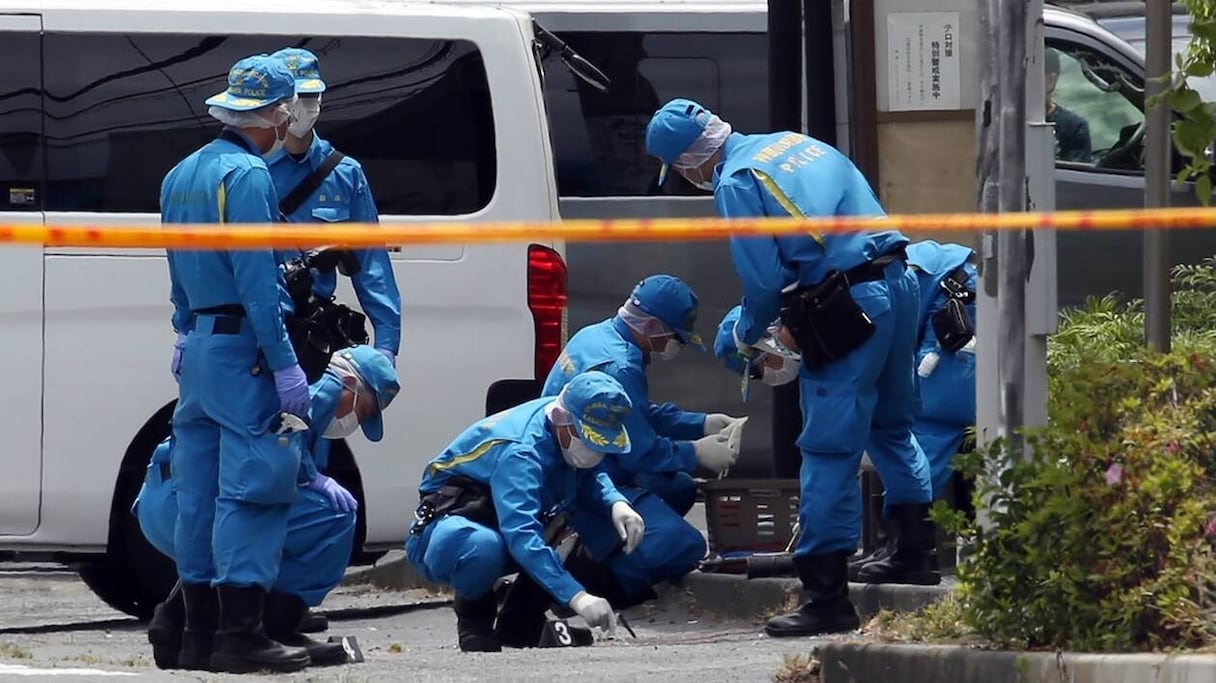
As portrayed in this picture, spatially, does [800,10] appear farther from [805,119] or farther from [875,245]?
[875,245]

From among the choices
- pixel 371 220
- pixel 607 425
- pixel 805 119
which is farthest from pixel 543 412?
pixel 805 119

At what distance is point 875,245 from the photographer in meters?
6.65

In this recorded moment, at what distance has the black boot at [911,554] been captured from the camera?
7.16 meters

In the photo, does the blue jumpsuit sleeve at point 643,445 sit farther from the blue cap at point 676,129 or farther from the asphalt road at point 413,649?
the blue cap at point 676,129

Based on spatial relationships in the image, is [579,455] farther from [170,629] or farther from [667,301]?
[170,629]

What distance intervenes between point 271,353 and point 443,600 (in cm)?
278

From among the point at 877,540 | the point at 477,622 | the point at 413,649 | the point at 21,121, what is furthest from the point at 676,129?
the point at 21,121

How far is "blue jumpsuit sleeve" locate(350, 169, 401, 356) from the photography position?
7.19m

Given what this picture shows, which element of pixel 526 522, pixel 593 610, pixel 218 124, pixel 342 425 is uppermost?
pixel 218 124

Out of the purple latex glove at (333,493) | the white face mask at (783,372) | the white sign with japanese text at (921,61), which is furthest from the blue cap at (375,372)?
the white sign with japanese text at (921,61)

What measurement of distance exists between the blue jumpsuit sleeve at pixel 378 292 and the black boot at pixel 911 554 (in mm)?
1656

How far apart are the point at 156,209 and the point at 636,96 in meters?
2.86

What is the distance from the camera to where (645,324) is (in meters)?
8.15

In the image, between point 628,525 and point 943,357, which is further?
point 943,357
